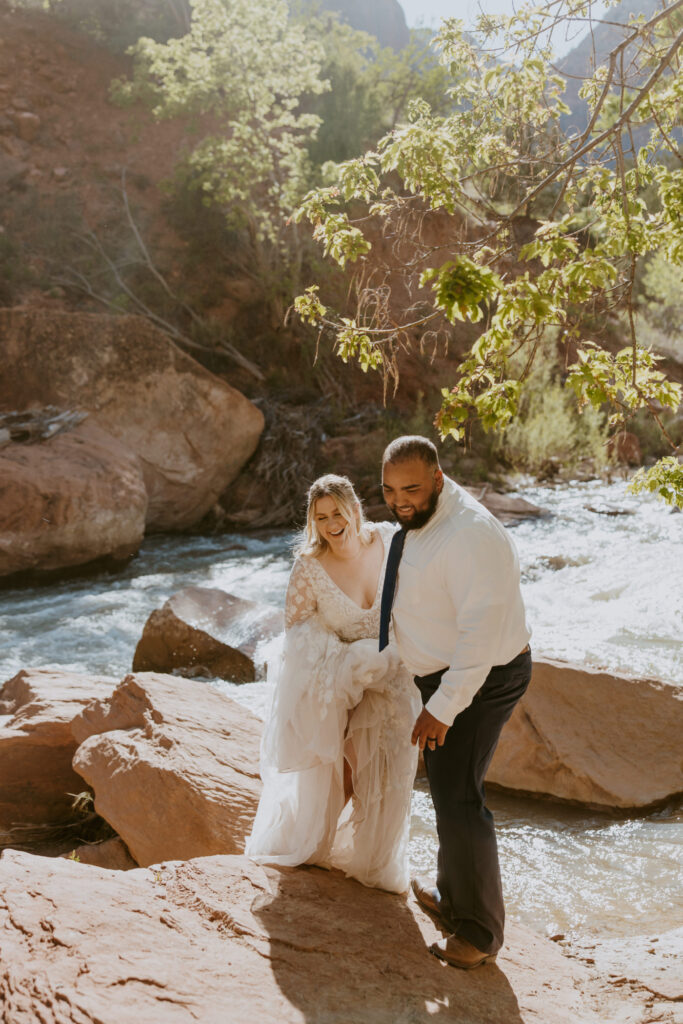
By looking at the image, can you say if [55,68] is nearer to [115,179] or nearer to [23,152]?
[23,152]

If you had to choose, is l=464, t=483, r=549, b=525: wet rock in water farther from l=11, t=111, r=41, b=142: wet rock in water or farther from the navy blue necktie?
l=11, t=111, r=41, b=142: wet rock in water

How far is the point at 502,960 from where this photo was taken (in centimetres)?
276

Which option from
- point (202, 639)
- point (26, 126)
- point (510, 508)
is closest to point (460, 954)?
point (202, 639)

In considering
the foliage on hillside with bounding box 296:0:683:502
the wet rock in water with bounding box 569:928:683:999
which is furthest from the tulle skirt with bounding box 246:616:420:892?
the foliage on hillside with bounding box 296:0:683:502

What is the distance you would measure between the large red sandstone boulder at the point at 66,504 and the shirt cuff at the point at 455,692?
7639mm

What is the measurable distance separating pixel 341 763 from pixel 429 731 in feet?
2.36

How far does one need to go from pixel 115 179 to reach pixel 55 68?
18.6 feet

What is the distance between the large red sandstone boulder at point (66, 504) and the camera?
9164 mm

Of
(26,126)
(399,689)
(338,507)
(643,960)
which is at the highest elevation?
(26,126)

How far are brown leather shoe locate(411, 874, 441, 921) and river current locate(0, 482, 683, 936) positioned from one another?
87 centimetres

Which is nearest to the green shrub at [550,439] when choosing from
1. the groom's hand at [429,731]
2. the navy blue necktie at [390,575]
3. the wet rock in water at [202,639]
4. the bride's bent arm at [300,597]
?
the wet rock in water at [202,639]

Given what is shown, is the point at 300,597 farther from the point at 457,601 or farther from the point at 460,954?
the point at 460,954

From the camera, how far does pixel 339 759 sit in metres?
3.08

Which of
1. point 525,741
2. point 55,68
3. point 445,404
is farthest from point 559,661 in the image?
point 55,68
